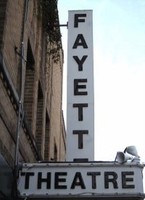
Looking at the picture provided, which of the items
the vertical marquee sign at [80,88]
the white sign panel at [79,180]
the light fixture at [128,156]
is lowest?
the white sign panel at [79,180]

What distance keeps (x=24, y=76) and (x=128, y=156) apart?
3.41m

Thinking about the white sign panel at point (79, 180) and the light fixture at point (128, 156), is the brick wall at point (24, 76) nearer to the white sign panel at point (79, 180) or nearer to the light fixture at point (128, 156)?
the white sign panel at point (79, 180)

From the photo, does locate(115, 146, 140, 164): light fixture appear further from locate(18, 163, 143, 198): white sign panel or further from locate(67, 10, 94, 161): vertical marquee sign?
locate(67, 10, 94, 161): vertical marquee sign

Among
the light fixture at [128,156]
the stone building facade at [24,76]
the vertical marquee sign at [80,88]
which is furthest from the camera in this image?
the vertical marquee sign at [80,88]

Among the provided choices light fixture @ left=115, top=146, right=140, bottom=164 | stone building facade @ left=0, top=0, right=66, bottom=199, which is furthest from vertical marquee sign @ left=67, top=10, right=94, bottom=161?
light fixture @ left=115, top=146, right=140, bottom=164

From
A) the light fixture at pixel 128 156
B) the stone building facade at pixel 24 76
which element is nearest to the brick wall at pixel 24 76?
the stone building facade at pixel 24 76

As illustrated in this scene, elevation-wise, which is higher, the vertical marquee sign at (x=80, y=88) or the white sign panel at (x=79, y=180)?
the vertical marquee sign at (x=80, y=88)

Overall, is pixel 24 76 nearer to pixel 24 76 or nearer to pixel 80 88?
pixel 24 76

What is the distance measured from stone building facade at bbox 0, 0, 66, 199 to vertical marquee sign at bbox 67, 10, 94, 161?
1.01 m

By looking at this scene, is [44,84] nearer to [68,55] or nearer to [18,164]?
[68,55]

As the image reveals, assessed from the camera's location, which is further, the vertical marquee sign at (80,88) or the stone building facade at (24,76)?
the vertical marquee sign at (80,88)

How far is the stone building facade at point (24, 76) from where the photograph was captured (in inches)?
351

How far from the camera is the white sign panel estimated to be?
8438mm

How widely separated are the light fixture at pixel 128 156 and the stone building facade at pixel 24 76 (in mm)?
1869
